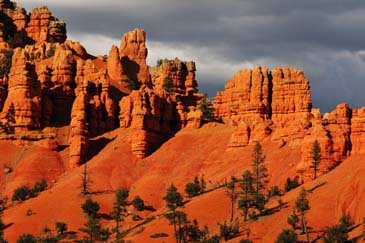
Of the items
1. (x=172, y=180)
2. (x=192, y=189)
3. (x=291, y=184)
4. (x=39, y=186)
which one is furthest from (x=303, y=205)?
(x=39, y=186)

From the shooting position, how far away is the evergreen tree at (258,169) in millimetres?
162125

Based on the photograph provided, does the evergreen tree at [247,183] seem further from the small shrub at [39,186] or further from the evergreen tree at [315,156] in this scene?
the small shrub at [39,186]

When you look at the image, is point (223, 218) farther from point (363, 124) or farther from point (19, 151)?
point (19, 151)

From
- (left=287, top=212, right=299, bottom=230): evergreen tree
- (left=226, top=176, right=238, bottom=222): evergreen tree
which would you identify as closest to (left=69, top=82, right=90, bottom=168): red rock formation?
(left=226, top=176, right=238, bottom=222): evergreen tree

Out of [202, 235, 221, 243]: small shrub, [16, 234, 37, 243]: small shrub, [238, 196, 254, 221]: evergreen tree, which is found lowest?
[16, 234, 37, 243]: small shrub

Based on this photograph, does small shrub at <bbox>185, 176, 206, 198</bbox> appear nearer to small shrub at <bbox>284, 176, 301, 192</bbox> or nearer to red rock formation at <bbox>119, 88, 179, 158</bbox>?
small shrub at <bbox>284, 176, 301, 192</bbox>

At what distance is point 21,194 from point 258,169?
4191 cm

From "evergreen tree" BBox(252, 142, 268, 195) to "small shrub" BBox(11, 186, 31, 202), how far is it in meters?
39.9

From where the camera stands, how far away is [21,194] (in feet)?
580

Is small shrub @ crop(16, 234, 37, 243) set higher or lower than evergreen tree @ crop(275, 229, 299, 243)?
lower

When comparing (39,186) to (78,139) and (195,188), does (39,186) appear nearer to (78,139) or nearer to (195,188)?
(78,139)

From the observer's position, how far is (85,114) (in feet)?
655

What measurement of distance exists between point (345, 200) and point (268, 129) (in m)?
39.6

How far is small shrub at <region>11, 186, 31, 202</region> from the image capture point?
177 metres
